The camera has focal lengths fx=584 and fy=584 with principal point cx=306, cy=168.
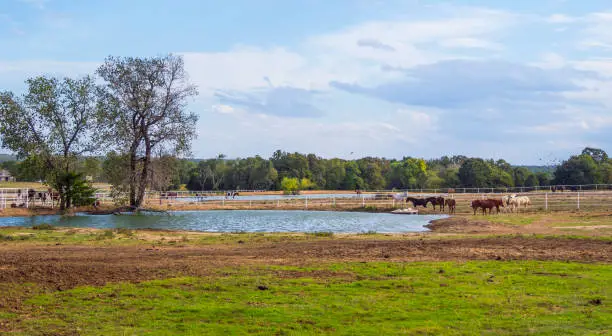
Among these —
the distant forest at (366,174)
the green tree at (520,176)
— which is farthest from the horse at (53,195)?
the green tree at (520,176)

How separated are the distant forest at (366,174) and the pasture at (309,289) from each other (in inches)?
2960

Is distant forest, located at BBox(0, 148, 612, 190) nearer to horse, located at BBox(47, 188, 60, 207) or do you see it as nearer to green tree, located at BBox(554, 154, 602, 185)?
green tree, located at BBox(554, 154, 602, 185)

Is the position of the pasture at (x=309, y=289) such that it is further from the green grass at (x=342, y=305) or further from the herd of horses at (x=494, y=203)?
the herd of horses at (x=494, y=203)

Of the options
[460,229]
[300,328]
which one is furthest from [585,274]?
[460,229]

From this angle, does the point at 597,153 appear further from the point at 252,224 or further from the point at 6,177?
the point at 6,177

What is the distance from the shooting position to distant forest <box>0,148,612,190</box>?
9888cm

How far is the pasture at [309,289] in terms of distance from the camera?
929cm

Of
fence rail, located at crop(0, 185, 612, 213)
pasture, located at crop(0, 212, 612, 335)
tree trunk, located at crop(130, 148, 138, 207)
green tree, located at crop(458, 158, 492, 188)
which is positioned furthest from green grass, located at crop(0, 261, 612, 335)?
green tree, located at crop(458, 158, 492, 188)

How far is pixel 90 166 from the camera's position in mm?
53469

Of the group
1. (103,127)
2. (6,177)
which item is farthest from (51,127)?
(6,177)

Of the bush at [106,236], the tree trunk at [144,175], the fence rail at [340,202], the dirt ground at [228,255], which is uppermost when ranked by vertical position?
the tree trunk at [144,175]

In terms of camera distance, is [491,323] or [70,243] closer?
[491,323]

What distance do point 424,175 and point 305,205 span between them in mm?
69237

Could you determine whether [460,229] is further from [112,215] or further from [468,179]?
[468,179]
